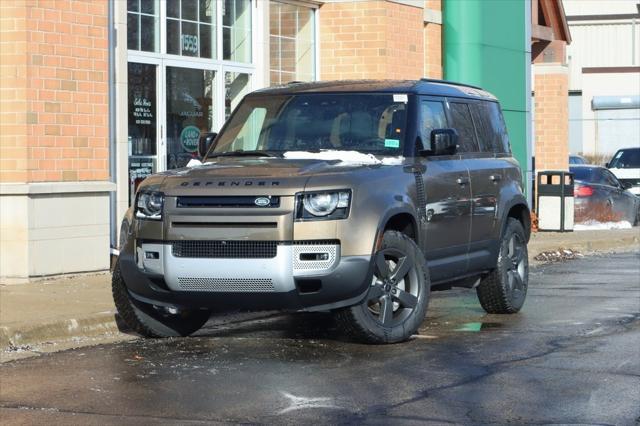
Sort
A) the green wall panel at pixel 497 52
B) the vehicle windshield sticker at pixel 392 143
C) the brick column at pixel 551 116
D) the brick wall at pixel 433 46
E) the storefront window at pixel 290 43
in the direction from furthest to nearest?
1. the brick column at pixel 551 116
2. the green wall panel at pixel 497 52
3. the brick wall at pixel 433 46
4. the storefront window at pixel 290 43
5. the vehicle windshield sticker at pixel 392 143

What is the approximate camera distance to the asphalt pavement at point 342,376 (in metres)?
Result: 7.14

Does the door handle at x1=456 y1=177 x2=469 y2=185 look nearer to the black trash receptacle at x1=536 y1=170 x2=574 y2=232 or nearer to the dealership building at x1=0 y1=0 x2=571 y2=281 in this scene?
the dealership building at x1=0 y1=0 x2=571 y2=281

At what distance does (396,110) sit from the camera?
10.3 m

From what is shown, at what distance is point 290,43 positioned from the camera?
19484mm

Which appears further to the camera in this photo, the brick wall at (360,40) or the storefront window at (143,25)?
the brick wall at (360,40)

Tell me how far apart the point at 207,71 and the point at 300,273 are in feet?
29.5

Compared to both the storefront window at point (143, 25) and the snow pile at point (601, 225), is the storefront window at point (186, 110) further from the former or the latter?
the snow pile at point (601, 225)

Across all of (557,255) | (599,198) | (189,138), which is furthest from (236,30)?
(599,198)

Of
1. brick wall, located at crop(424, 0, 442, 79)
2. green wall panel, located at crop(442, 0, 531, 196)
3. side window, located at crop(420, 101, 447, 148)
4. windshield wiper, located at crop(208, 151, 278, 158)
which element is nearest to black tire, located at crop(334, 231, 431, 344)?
side window, located at crop(420, 101, 447, 148)

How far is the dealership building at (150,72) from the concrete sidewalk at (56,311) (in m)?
0.48

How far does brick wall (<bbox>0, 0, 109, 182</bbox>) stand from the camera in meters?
13.2

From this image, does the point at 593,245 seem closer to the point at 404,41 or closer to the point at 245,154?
the point at 404,41

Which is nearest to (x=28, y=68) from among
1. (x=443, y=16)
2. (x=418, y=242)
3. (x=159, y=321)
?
(x=159, y=321)

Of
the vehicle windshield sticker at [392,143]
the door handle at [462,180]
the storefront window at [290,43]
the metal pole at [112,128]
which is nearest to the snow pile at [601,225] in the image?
the storefront window at [290,43]
